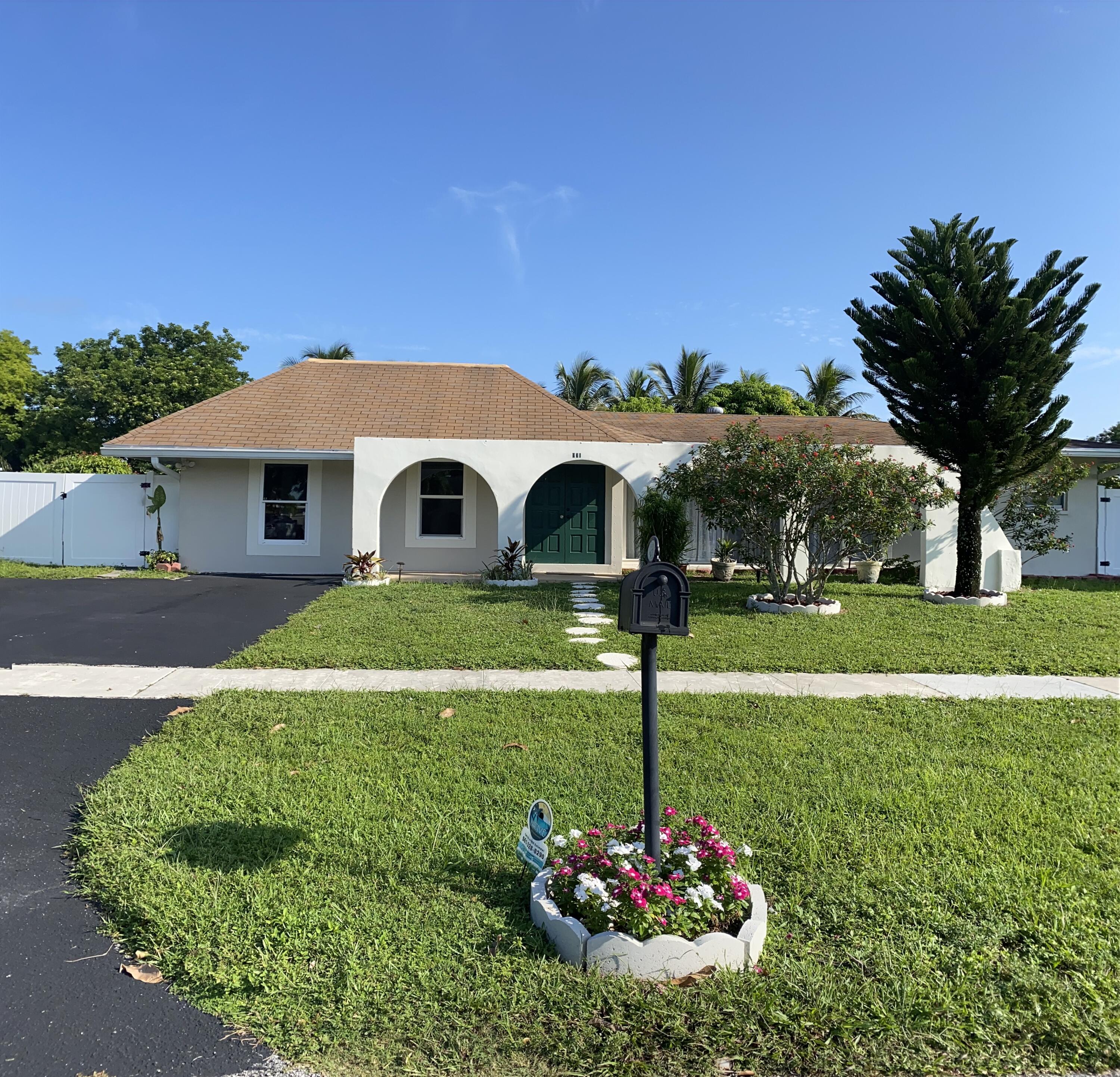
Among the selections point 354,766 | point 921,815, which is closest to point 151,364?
point 354,766

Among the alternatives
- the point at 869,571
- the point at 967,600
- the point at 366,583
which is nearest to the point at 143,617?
the point at 366,583

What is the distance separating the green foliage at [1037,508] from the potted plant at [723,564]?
541cm

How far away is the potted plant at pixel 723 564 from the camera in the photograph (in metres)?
13.7

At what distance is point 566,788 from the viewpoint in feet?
12.8

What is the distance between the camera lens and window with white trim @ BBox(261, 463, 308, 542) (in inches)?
573

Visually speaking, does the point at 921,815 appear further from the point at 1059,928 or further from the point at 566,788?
the point at 566,788

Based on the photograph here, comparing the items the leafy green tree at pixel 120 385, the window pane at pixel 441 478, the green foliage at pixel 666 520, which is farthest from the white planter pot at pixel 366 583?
the leafy green tree at pixel 120 385

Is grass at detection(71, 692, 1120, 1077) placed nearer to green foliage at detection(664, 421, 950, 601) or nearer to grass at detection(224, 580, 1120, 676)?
grass at detection(224, 580, 1120, 676)

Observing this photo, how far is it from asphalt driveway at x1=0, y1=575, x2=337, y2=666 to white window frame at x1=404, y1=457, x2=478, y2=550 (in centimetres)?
188

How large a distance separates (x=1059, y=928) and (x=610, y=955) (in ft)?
5.63

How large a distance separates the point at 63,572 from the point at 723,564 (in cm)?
1257

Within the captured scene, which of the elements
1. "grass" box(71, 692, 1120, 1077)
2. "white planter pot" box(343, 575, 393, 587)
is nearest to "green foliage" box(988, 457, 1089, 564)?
"grass" box(71, 692, 1120, 1077)

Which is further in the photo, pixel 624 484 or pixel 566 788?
pixel 624 484

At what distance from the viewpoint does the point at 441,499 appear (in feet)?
47.6
